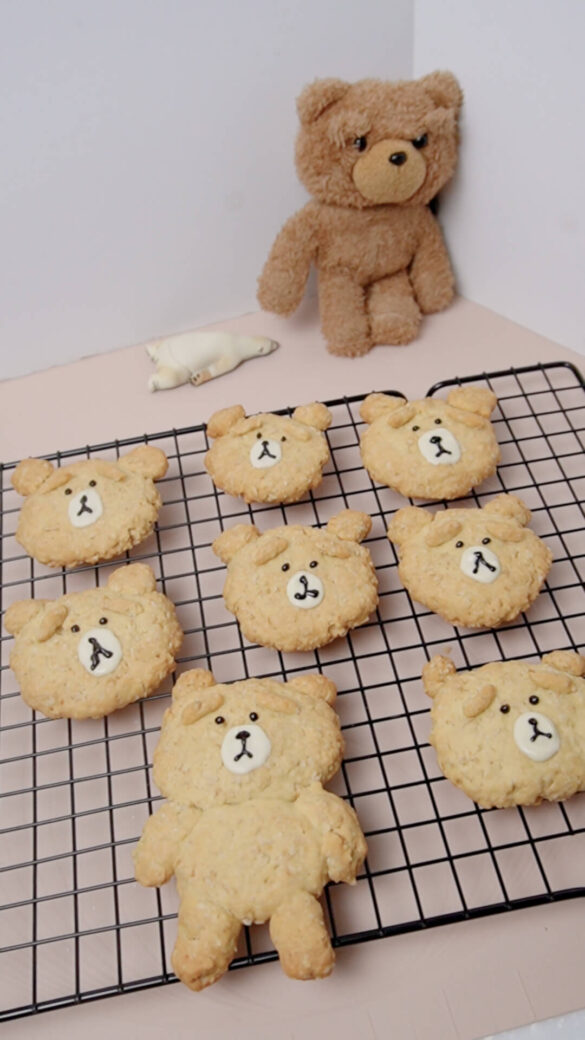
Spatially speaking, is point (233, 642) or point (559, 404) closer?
point (233, 642)

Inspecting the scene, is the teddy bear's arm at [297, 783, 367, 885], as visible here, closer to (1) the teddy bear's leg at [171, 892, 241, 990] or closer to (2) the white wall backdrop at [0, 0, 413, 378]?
(1) the teddy bear's leg at [171, 892, 241, 990]

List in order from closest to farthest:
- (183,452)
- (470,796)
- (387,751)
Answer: (470,796)
(387,751)
(183,452)

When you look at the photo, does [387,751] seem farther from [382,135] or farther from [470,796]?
[382,135]

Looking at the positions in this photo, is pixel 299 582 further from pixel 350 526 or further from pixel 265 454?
pixel 265 454

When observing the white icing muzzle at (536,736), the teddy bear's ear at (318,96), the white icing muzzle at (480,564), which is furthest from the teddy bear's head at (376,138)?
the white icing muzzle at (536,736)

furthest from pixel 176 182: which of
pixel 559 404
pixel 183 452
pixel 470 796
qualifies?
pixel 470 796

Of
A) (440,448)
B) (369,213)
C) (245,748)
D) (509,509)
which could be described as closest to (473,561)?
(509,509)
